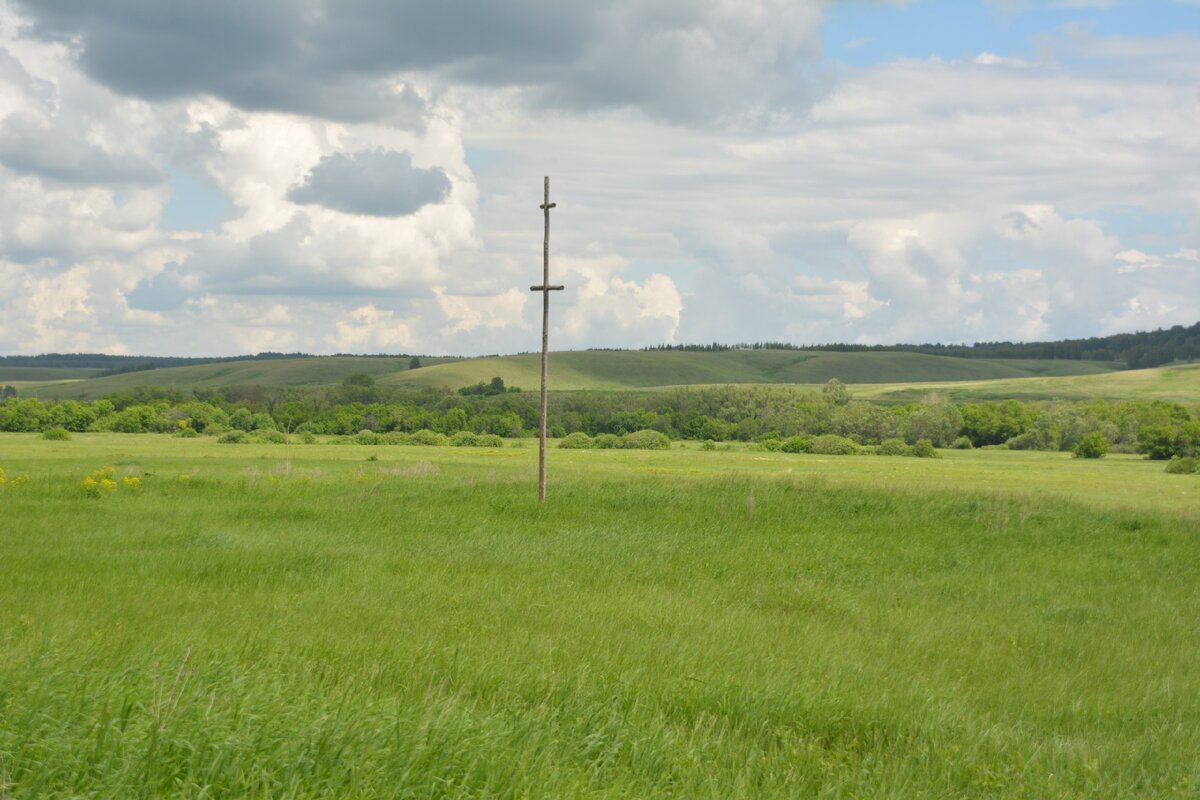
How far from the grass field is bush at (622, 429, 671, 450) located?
57.8m

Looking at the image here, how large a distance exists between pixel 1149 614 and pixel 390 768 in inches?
531

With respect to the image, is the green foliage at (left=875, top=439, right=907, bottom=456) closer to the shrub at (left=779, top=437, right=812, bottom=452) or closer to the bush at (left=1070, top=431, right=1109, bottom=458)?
the shrub at (left=779, top=437, right=812, bottom=452)

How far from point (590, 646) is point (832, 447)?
254 ft

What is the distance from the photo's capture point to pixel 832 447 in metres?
84.4

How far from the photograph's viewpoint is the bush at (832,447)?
3296 inches

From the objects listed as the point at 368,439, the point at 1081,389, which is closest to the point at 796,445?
the point at 368,439

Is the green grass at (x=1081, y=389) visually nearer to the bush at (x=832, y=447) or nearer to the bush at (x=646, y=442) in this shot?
the bush at (x=832, y=447)

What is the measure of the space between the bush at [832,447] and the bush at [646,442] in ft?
41.7

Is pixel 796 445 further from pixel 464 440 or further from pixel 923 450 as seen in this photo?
pixel 464 440

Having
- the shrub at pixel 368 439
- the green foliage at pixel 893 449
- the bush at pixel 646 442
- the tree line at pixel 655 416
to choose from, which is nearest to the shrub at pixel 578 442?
the bush at pixel 646 442

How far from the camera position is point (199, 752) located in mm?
4398

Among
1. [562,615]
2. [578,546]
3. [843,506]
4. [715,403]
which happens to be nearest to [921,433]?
[715,403]

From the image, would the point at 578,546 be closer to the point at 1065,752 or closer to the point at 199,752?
the point at 1065,752

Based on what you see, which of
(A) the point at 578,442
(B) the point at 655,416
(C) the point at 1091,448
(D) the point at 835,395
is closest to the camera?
(C) the point at 1091,448
